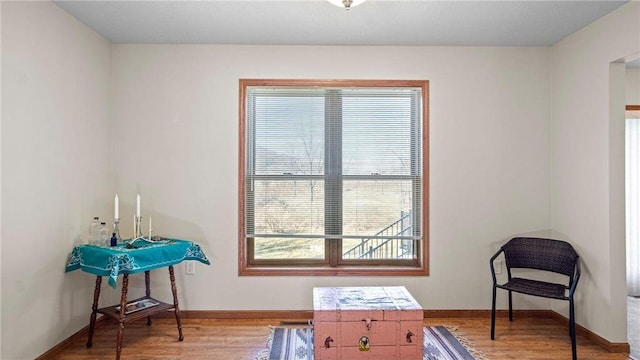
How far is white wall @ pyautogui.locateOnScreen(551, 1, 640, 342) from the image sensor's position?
2.91 meters

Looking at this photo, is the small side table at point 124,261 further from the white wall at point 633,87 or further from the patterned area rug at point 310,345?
the white wall at point 633,87

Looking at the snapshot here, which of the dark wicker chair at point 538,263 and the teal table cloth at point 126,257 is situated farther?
the dark wicker chair at point 538,263

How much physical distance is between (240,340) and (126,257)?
1104 millimetres

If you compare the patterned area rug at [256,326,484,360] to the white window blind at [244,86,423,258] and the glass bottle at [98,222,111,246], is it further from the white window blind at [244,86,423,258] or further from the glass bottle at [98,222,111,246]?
the glass bottle at [98,222,111,246]

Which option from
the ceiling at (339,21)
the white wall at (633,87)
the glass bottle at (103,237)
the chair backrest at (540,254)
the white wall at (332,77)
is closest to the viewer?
the ceiling at (339,21)

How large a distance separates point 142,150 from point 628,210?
495 cm

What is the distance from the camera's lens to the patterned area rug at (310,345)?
9.21 feet

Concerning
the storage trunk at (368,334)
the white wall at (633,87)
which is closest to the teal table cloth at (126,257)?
the storage trunk at (368,334)

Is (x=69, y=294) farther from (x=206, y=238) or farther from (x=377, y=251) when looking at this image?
(x=377, y=251)

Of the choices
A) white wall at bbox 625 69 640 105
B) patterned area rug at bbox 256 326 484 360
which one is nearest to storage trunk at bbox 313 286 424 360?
patterned area rug at bbox 256 326 484 360

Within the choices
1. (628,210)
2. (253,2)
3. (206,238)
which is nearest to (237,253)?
(206,238)

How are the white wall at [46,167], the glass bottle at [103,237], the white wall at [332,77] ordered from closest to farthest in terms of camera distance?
the white wall at [46,167] → the glass bottle at [103,237] → the white wall at [332,77]

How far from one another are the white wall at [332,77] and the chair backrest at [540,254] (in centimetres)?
20

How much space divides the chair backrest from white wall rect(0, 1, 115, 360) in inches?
141
